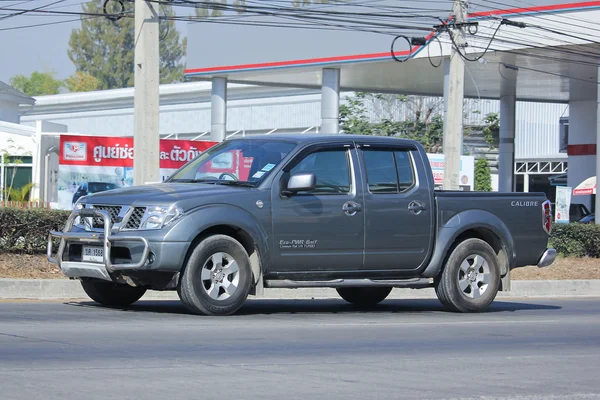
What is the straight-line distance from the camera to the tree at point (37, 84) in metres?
127

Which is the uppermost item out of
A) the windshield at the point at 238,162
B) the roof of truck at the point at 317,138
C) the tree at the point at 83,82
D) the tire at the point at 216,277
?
the tree at the point at 83,82

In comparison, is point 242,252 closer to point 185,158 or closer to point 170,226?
point 170,226

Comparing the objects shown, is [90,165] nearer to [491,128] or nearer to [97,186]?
[97,186]

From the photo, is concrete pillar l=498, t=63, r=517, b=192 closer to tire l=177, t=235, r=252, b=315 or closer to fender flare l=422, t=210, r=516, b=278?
fender flare l=422, t=210, r=516, b=278

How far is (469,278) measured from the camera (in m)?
12.9

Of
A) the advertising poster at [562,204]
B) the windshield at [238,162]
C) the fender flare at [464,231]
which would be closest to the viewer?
the windshield at [238,162]

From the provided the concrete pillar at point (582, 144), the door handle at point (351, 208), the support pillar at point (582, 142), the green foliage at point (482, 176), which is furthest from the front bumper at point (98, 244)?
the green foliage at point (482, 176)

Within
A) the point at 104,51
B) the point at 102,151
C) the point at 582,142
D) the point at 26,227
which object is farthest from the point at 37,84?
the point at 26,227

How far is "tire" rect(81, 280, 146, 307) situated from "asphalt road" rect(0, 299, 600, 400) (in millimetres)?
251

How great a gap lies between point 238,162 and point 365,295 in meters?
2.89

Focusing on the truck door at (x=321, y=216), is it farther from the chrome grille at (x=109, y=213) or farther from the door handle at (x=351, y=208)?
the chrome grille at (x=109, y=213)

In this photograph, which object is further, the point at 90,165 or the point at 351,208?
the point at 90,165

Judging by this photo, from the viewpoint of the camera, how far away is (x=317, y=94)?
193ft

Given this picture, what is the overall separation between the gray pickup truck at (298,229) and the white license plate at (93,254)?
0.02 metres
